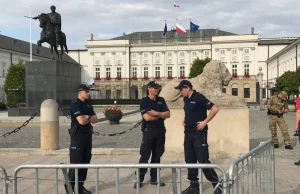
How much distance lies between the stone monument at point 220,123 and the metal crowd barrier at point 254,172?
3726 millimetres

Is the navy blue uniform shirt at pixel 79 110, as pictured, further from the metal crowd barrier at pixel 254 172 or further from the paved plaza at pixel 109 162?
the metal crowd barrier at pixel 254 172

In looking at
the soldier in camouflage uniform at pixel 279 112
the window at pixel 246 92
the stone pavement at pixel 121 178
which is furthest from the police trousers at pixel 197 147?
the window at pixel 246 92

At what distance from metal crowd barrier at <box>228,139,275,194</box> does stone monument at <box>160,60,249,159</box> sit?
3726mm

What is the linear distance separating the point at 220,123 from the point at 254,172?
4687mm

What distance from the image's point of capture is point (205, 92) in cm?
916

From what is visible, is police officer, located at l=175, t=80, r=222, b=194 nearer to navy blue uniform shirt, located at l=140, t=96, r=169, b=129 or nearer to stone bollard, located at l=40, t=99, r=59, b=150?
navy blue uniform shirt, located at l=140, t=96, r=169, b=129

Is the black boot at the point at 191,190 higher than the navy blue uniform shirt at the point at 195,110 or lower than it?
lower

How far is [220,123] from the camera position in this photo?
29.1 ft

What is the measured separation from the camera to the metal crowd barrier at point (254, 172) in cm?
341

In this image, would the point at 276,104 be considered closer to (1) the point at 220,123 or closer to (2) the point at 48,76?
(1) the point at 220,123

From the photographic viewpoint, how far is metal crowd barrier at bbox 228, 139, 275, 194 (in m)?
3.41

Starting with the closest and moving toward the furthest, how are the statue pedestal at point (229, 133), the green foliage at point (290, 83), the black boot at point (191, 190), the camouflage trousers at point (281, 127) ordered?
1. the black boot at point (191, 190)
2. the statue pedestal at point (229, 133)
3. the camouflage trousers at point (281, 127)
4. the green foliage at point (290, 83)

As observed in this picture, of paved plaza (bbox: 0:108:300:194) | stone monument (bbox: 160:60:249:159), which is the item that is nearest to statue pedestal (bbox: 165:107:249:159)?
stone monument (bbox: 160:60:249:159)

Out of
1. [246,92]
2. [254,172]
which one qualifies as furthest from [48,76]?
[246,92]
